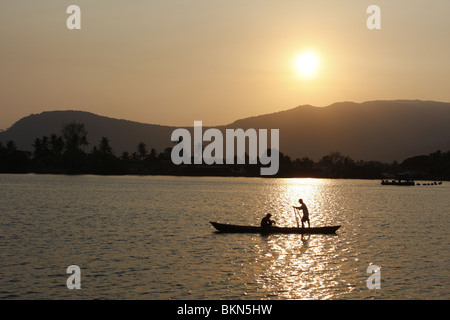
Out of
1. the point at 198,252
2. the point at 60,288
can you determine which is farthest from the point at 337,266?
the point at 60,288

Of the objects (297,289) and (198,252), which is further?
(198,252)

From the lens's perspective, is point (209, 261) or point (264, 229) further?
point (264, 229)

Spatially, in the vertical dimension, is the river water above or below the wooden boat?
below

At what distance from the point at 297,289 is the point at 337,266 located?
7.73m

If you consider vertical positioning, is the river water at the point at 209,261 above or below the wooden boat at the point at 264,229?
below

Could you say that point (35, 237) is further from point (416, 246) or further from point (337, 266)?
point (416, 246)

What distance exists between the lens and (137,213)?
77250mm

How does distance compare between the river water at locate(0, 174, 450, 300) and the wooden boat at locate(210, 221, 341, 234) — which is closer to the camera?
the river water at locate(0, 174, 450, 300)

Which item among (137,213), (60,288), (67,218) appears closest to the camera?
(60,288)

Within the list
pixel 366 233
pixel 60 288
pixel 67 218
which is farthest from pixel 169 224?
pixel 60 288

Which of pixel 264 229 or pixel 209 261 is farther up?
pixel 264 229

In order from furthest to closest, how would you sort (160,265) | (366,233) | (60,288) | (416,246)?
1. (366,233)
2. (416,246)
3. (160,265)
4. (60,288)

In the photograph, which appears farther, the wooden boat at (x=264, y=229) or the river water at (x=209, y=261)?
the wooden boat at (x=264, y=229)
